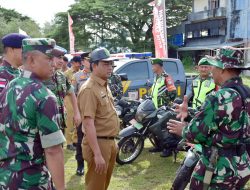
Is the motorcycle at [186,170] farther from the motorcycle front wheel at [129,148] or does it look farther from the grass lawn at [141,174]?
the motorcycle front wheel at [129,148]

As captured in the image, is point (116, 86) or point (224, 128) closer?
point (224, 128)

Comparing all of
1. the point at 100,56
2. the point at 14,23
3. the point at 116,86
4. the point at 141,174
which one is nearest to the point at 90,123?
the point at 100,56

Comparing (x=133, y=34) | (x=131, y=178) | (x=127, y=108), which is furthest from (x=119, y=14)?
(x=131, y=178)

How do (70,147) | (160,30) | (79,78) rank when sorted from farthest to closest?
(160,30), (79,78), (70,147)

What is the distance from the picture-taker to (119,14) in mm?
36500

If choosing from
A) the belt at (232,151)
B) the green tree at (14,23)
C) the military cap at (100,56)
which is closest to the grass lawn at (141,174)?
the military cap at (100,56)

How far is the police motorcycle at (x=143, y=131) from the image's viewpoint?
586cm

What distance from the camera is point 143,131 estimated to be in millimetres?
6000

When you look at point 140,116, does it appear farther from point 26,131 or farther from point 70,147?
point 26,131

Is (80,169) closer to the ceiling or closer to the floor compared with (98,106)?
closer to the floor

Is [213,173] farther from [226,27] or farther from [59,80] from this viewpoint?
[226,27]

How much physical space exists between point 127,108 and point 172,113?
1973 mm

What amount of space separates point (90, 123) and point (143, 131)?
2.90 metres

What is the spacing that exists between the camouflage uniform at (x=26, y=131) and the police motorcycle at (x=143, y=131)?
12.2 feet
